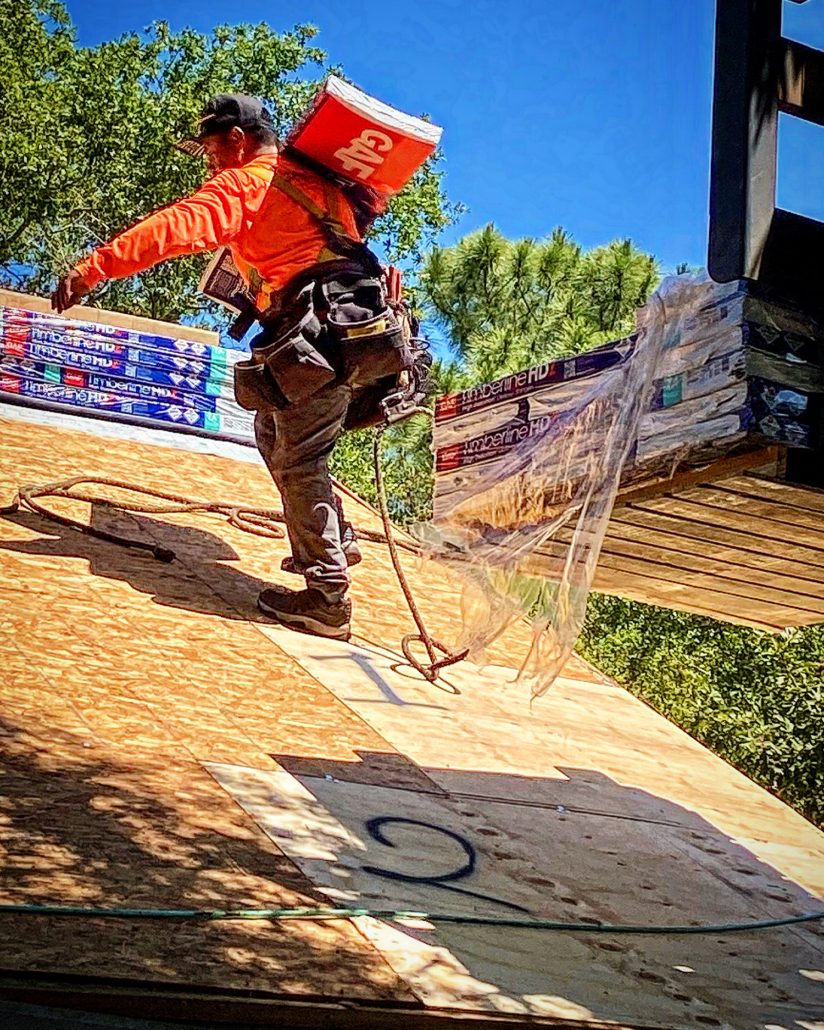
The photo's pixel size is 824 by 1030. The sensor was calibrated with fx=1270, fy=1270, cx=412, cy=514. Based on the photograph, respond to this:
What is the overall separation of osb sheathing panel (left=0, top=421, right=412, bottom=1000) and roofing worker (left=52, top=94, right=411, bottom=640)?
0.64 meters

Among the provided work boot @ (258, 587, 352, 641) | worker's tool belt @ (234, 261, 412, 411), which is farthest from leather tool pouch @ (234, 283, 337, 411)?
work boot @ (258, 587, 352, 641)

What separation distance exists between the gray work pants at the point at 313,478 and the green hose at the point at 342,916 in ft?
8.30

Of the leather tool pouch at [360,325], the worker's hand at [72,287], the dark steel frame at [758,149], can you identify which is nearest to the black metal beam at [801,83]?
the dark steel frame at [758,149]

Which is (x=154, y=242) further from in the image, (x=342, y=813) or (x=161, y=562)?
(x=342, y=813)

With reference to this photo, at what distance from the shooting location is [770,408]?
145 inches

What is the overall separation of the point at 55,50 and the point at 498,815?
30053mm

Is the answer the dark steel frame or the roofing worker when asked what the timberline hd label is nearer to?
the roofing worker

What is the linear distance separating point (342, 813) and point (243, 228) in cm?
280

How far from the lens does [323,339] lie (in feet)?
18.8

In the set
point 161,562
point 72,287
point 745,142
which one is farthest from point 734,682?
point 745,142

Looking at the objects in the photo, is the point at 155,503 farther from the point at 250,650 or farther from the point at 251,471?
the point at 250,650

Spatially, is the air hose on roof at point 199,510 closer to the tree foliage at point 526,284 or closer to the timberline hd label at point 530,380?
the timberline hd label at point 530,380

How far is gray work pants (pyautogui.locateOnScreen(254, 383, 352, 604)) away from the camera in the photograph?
5.85 metres

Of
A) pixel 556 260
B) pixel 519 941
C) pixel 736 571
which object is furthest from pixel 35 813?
pixel 556 260
